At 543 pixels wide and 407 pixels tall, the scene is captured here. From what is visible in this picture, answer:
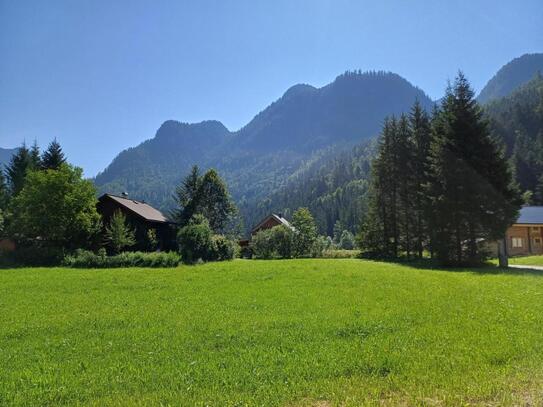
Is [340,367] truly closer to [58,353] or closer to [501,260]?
[58,353]

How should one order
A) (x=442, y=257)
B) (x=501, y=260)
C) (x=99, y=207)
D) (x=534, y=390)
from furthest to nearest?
1. (x=99, y=207)
2. (x=442, y=257)
3. (x=501, y=260)
4. (x=534, y=390)

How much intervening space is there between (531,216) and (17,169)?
65969 millimetres

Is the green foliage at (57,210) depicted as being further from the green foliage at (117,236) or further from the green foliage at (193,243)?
the green foliage at (193,243)

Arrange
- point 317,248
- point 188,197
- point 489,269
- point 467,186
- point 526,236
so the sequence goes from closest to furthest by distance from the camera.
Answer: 1. point 489,269
2. point 467,186
3. point 317,248
4. point 526,236
5. point 188,197

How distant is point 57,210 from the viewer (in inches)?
1228

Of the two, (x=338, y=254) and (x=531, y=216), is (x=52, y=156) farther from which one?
(x=531, y=216)

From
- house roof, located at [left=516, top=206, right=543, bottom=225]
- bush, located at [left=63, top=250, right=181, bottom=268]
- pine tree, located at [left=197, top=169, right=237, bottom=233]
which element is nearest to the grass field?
bush, located at [left=63, top=250, right=181, bottom=268]

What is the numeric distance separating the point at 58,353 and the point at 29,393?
5.69ft

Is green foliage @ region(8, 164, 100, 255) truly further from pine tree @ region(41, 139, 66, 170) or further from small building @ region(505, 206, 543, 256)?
small building @ region(505, 206, 543, 256)

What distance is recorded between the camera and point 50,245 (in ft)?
104

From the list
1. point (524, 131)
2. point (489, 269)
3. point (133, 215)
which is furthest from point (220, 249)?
point (524, 131)

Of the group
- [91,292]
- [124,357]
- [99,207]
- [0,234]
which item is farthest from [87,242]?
[124,357]

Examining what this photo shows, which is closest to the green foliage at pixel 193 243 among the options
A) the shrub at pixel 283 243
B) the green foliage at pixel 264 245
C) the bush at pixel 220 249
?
the bush at pixel 220 249

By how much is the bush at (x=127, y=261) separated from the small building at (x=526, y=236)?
36375 millimetres
